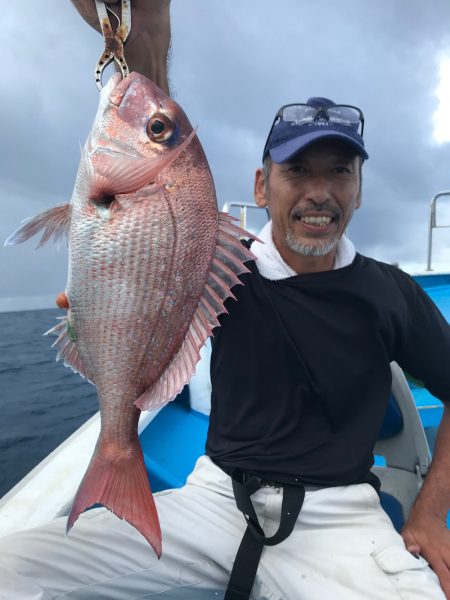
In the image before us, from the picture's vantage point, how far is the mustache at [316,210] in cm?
206

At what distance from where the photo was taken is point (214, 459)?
214cm

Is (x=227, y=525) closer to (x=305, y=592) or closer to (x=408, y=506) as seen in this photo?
(x=305, y=592)

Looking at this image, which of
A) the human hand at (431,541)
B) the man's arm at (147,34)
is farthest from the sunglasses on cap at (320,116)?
the human hand at (431,541)

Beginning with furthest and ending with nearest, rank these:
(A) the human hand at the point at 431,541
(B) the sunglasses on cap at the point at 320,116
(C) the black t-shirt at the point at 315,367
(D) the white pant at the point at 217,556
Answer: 1. (B) the sunglasses on cap at the point at 320,116
2. (C) the black t-shirt at the point at 315,367
3. (A) the human hand at the point at 431,541
4. (D) the white pant at the point at 217,556

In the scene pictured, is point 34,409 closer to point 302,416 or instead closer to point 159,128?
point 302,416

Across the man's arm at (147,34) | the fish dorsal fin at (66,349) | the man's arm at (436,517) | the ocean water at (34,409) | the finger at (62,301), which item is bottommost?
the ocean water at (34,409)

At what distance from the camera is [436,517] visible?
1.97 metres

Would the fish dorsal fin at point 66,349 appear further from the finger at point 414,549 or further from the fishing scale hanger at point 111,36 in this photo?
the finger at point 414,549

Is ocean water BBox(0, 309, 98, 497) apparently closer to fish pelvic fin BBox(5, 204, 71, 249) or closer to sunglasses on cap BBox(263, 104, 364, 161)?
fish pelvic fin BBox(5, 204, 71, 249)

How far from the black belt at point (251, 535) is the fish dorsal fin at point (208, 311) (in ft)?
2.41

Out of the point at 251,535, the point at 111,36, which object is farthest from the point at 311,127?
the point at 251,535

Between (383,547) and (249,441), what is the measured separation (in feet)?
2.25

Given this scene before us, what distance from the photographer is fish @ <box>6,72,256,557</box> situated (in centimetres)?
138

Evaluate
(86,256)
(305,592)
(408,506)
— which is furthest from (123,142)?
(408,506)
